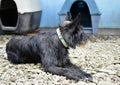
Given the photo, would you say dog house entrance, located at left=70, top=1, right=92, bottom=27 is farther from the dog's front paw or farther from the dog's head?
the dog's front paw

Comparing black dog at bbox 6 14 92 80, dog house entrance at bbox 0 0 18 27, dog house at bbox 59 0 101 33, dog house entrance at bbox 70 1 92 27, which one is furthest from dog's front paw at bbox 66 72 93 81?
dog house entrance at bbox 0 0 18 27

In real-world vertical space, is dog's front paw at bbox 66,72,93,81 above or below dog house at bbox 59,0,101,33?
below

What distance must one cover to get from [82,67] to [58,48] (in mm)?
451

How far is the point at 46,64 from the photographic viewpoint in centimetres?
361

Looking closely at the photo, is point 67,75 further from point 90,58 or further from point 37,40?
point 90,58

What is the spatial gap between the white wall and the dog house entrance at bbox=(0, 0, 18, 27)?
198cm

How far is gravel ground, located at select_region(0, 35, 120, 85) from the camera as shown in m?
3.34

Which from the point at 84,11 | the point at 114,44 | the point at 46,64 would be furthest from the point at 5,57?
the point at 84,11

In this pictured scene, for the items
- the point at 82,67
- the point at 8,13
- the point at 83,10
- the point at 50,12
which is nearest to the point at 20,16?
the point at 8,13

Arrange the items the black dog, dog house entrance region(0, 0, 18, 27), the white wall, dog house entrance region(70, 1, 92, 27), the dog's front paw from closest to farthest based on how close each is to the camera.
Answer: the dog's front paw
the black dog
the white wall
dog house entrance region(0, 0, 18, 27)
dog house entrance region(70, 1, 92, 27)

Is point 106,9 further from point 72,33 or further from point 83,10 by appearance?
point 72,33

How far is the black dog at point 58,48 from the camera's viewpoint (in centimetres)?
349

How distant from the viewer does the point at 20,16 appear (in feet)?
20.4

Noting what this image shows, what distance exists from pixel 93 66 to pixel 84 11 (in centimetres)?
336
